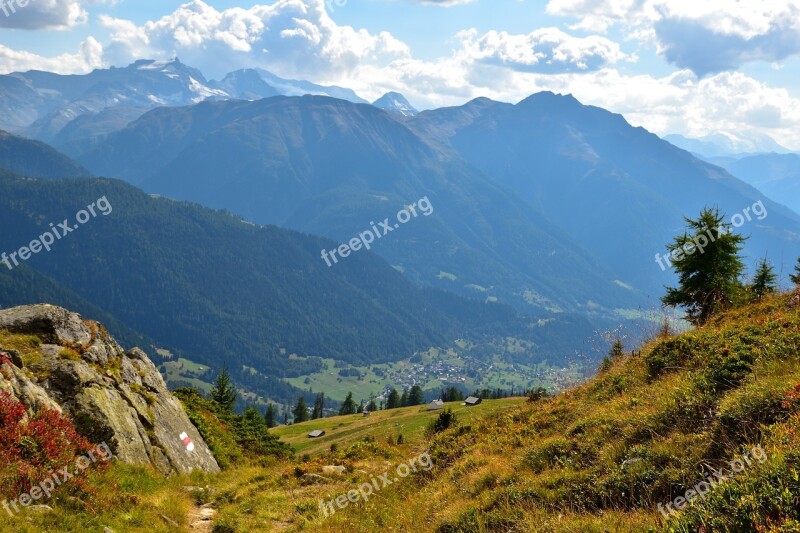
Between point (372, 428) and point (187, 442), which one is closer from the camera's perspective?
point (187, 442)

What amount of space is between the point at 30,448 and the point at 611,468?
14917 millimetres

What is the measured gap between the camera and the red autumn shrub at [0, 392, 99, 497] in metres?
11.6

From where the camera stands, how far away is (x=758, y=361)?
1165cm

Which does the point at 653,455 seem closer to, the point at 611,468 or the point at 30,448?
the point at 611,468

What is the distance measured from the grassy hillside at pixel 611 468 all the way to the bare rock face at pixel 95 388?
2111mm

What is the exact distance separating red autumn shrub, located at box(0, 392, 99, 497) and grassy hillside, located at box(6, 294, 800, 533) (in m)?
1.34

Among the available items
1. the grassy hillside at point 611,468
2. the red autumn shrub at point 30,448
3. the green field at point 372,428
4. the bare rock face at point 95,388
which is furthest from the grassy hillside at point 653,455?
the green field at point 372,428

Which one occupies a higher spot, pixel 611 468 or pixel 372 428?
pixel 611 468

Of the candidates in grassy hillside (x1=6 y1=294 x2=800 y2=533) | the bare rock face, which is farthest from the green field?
grassy hillside (x1=6 y1=294 x2=800 y2=533)

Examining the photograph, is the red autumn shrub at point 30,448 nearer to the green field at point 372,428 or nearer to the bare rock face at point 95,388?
the bare rock face at point 95,388

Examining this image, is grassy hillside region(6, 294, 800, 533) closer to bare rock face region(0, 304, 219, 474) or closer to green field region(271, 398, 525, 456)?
bare rock face region(0, 304, 219, 474)

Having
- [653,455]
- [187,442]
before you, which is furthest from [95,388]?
[653,455]

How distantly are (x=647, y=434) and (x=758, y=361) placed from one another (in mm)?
3493

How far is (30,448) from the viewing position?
41.7ft
